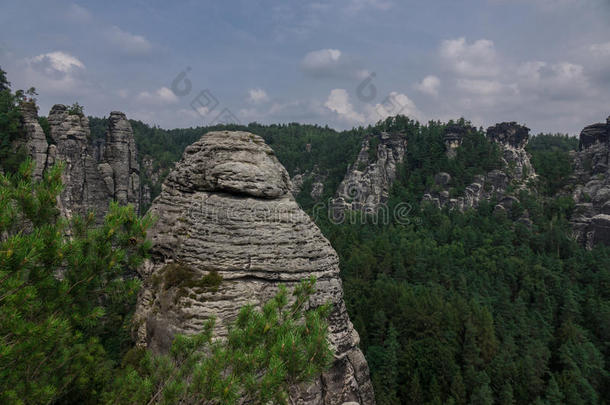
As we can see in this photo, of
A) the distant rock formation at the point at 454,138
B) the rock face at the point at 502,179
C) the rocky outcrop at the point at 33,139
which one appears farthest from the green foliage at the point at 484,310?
the rocky outcrop at the point at 33,139

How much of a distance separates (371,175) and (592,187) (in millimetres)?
41635

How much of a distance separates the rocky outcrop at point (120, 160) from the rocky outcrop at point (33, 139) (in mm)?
6042

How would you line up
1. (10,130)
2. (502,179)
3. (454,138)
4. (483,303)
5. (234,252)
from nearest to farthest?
(234,252) < (10,130) < (483,303) < (502,179) < (454,138)

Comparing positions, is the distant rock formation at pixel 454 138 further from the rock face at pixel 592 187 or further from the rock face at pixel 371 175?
the rock face at pixel 592 187

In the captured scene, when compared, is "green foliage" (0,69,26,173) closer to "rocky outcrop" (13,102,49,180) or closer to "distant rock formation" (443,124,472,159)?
"rocky outcrop" (13,102,49,180)

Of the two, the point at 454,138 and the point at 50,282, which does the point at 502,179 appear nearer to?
the point at 454,138

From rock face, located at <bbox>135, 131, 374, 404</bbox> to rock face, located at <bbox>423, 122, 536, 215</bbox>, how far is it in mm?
63658

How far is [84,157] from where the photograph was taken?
30.2 m

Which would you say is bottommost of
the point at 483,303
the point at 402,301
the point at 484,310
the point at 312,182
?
the point at 483,303

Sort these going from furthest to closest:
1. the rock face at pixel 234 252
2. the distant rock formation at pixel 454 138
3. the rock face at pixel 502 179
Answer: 1. the distant rock formation at pixel 454 138
2. the rock face at pixel 502 179
3. the rock face at pixel 234 252

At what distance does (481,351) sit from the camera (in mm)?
27250

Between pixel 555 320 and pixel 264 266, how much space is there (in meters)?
37.3

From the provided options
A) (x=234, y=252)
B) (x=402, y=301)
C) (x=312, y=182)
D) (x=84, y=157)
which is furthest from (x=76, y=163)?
(x=312, y=182)

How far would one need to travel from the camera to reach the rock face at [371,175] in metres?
77.8
